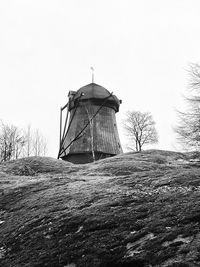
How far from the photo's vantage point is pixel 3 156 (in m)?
47.2

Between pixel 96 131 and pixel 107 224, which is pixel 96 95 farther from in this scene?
pixel 107 224

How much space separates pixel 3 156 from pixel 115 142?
58.9 feet

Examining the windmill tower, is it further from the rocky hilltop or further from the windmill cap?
the rocky hilltop

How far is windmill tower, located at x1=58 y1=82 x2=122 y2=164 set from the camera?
35.1 meters

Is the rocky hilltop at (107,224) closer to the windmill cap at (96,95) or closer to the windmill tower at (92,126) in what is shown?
the windmill tower at (92,126)

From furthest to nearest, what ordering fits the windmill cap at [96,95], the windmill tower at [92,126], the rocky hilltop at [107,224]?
the windmill cap at [96,95] → the windmill tower at [92,126] → the rocky hilltop at [107,224]

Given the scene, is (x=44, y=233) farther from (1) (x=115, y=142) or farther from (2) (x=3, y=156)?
(2) (x=3, y=156)

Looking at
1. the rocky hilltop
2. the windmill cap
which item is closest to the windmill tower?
the windmill cap

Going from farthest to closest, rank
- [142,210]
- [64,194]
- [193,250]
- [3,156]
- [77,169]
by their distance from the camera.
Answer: [3,156] → [77,169] → [64,194] → [142,210] → [193,250]

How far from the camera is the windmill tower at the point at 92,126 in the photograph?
115 ft

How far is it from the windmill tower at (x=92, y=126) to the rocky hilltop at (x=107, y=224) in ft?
82.0

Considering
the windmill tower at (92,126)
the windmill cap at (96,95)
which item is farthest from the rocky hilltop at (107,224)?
the windmill cap at (96,95)

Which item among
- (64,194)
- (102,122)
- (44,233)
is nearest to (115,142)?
(102,122)

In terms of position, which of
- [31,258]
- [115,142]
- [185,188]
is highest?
[115,142]
